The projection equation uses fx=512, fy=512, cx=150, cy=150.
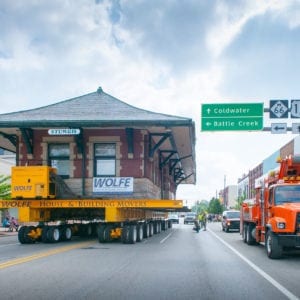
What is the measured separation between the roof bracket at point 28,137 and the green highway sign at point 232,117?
9.92m

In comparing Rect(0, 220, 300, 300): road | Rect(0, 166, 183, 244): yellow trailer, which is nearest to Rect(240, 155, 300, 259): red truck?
Rect(0, 220, 300, 300): road

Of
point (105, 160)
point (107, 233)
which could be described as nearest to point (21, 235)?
point (107, 233)

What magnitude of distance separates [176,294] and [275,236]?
771cm

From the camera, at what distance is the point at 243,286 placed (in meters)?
10.5

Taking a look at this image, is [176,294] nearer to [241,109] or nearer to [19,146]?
[241,109]

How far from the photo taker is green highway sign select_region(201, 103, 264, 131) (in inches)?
865

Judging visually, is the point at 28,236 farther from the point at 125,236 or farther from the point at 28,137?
the point at 28,137

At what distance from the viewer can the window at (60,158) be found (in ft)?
89.7

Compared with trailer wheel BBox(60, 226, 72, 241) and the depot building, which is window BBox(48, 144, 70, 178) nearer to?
the depot building

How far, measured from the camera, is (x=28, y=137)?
89.1 ft

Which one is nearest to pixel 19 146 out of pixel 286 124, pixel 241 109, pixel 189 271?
pixel 241 109

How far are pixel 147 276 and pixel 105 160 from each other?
1549cm

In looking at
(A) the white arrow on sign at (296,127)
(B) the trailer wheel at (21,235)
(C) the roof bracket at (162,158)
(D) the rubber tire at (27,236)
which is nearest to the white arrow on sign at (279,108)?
(A) the white arrow on sign at (296,127)

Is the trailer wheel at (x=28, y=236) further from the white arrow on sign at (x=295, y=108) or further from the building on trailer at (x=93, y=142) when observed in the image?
the white arrow on sign at (x=295, y=108)
